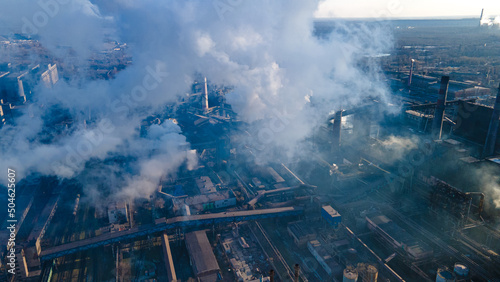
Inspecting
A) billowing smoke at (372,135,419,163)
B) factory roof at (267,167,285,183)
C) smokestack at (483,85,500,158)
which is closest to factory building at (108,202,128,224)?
factory roof at (267,167,285,183)

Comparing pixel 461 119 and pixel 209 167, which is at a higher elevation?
pixel 461 119

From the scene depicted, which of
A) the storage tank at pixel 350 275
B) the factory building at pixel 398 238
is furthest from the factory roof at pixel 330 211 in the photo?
the storage tank at pixel 350 275

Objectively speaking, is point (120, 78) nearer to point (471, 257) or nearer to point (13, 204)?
point (13, 204)

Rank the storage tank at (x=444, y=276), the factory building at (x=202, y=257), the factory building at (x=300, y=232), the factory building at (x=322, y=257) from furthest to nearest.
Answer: the factory building at (x=300, y=232) → the factory building at (x=322, y=257) → the factory building at (x=202, y=257) → the storage tank at (x=444, y=276)

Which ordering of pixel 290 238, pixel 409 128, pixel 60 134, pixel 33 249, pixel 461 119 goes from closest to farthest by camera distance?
pixel 33 249 < pixel 290 238 < pixel 60 134 < pixel 461 119 < pixel 409 128

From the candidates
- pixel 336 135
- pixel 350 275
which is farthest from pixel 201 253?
pixel 336 135

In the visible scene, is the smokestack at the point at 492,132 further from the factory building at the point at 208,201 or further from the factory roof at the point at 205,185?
the factory roof at the point at 205,185

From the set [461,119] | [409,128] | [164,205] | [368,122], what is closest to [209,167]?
[164,205]
